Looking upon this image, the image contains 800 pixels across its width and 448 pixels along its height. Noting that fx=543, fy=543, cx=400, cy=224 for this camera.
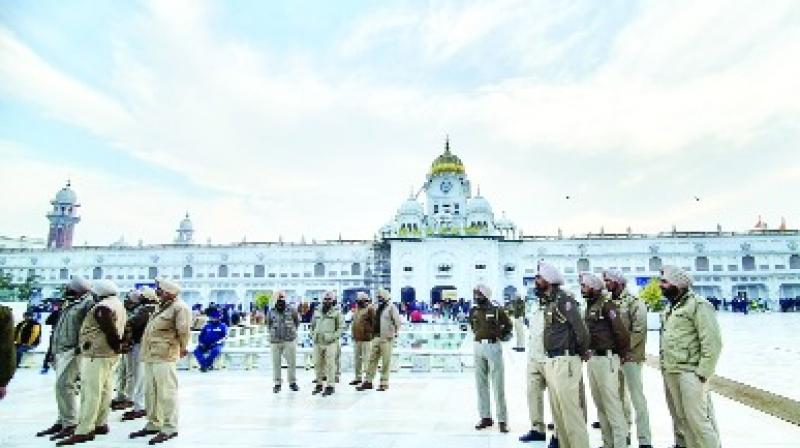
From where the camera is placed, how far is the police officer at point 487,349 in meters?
6.95

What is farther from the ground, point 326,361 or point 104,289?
point 104,289

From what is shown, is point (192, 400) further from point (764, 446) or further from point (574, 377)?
point (764, 446)

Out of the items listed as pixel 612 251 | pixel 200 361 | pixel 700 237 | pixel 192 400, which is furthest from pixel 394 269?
pixel 192 400

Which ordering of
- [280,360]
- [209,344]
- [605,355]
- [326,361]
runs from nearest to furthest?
1. [605,355]
2. [326,361]
3. [280,360]
4. [209,344]

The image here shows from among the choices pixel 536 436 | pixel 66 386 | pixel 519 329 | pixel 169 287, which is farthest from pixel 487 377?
pixel 519 329

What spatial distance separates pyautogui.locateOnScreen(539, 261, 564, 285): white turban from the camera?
563cm

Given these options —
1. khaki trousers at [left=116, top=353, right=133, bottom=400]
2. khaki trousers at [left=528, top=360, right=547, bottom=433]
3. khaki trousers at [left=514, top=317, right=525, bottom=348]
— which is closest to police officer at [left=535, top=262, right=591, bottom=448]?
khaki trousers at [left=528, top=360, right=547, bottom=433]

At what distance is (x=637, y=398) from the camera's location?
620cm

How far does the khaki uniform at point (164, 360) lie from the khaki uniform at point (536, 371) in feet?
13.8

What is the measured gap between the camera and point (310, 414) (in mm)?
7691

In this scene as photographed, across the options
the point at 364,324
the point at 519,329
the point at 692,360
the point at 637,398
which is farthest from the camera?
the point at 519,329

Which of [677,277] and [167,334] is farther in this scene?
[167,334]

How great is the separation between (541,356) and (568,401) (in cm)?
114

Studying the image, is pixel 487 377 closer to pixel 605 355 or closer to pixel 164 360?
pixel 605 355
